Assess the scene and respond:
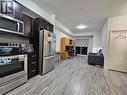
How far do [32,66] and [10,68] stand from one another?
988mm

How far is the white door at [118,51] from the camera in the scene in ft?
13.9

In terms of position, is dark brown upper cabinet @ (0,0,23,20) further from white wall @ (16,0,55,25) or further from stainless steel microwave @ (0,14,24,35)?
white wall @ (16,0,55,25)

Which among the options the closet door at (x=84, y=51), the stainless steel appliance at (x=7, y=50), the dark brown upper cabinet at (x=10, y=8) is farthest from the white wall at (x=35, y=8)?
the closet door at (x=84, y=51)

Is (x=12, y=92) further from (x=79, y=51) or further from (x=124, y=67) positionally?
(x=79, y=51)

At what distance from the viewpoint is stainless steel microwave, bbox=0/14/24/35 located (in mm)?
2021

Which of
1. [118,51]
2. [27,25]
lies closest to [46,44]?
[27,25]

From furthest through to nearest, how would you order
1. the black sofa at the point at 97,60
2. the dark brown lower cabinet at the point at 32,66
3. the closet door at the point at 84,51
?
the closet door at the point at 84,51
the black sofa at the point at 97,60
the dark brown lower cabinet at the point at 32,66

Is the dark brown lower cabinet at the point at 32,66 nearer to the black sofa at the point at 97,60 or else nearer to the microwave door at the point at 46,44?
the microwave door at the point at 46,44

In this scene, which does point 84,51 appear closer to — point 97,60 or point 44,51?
point 97,60

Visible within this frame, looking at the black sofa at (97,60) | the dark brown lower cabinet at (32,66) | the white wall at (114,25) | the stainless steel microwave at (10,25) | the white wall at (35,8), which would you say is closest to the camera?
the stainless steel microwave at (10,25)

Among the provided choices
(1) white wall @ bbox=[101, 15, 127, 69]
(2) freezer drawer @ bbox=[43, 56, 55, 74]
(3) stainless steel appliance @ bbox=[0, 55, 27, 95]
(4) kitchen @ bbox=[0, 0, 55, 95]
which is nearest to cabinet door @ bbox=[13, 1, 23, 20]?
(4) kitchen @ bbox=[0, 0, 55, 95]

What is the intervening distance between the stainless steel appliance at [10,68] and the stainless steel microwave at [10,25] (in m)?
0.40

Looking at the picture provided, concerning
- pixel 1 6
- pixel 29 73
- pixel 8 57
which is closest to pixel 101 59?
pixel 29 73

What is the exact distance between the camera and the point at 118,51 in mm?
4359
